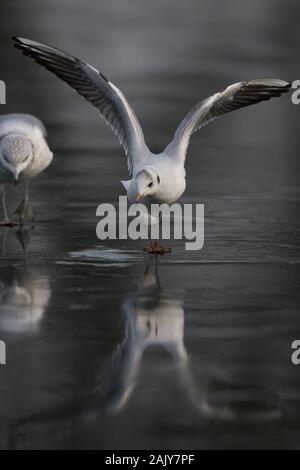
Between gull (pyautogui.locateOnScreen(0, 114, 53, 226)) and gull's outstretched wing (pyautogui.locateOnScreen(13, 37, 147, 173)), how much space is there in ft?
2.88

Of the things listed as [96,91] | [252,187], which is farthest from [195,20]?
[96,91]

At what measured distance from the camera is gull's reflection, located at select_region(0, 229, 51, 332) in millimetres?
9258

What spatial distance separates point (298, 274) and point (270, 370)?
8.70ft

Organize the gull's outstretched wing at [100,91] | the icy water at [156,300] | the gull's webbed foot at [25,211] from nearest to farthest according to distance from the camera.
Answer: the icy water at [156,300] < the gull's outstretched wing at [100,91] < the gull's webbed foot at [25,211]

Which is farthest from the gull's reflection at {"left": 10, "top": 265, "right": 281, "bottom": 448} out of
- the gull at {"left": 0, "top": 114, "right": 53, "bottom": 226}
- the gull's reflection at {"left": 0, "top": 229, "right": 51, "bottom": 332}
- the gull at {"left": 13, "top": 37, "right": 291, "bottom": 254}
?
the gull at {"left": 0, "top": 114, "right": 53, "bottom": 226}

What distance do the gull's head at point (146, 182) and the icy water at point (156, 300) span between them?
0.52 metres

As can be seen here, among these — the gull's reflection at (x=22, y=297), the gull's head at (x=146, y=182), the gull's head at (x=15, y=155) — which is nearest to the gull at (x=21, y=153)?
the gull's head at (x=15, y=155)

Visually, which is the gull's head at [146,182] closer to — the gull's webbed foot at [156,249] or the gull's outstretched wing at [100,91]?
the gull's webbed foot at [156,249]

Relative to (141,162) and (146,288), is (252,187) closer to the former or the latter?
(141,162)

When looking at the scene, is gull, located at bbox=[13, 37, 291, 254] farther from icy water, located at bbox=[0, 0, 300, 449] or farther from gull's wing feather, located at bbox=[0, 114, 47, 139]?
gull's wing feather, located at bbox=[0, 114, 47, 139]

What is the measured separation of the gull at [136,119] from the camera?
466 inches

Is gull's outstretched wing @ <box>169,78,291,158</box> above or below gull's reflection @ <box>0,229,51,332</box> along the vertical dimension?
above

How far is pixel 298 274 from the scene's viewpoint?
424 inches

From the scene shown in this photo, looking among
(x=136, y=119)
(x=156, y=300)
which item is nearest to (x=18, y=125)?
(x=136, y=119)
